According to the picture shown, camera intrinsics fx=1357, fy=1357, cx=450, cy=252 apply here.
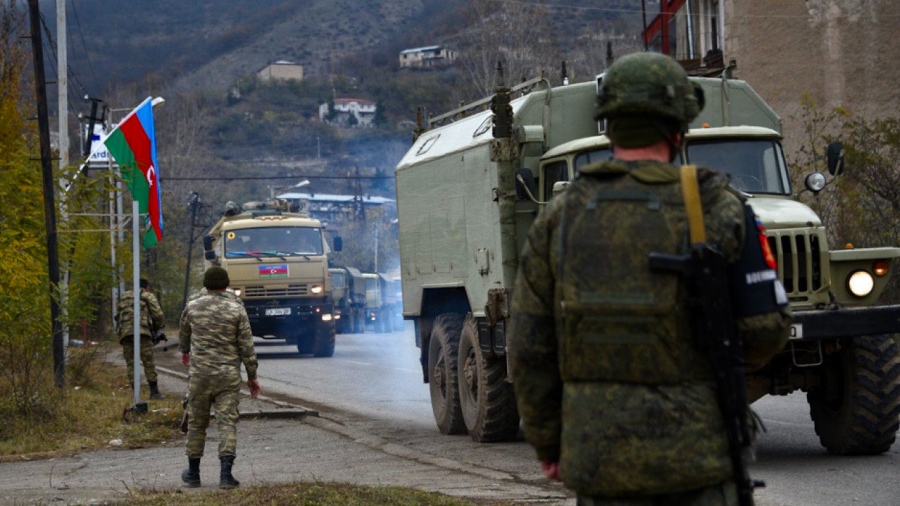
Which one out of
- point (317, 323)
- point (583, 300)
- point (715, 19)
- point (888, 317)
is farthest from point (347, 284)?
point (583, 300)

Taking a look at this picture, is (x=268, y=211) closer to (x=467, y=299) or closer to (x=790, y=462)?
(x=467, y=299)

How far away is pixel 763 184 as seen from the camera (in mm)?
10961

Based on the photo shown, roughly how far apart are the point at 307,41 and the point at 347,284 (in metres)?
141

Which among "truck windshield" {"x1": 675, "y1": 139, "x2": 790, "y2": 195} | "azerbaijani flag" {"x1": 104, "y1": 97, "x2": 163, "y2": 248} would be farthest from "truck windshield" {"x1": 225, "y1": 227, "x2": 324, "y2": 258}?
"truck windshield" {"x1": 675, "y1": 139, "x2": 790, "y2": 195}

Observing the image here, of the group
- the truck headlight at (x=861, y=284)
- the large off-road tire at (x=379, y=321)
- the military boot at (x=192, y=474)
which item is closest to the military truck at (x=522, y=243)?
the truck headlight at (x=861, y=284)

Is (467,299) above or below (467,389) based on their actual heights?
above

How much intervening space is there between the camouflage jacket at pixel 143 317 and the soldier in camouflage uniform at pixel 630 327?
51.5 feet

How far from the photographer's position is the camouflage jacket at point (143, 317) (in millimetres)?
18969

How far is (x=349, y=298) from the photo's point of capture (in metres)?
64.1

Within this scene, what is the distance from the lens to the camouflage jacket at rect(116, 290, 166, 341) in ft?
62.2

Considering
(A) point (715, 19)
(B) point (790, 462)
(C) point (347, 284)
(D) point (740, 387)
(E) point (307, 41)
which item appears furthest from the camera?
(E) point (307, 41)

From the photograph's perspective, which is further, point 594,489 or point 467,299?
point 467,299

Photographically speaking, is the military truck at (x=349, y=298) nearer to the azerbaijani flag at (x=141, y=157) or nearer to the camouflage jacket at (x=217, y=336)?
the azerbaijani flag at (x=141, y=157)

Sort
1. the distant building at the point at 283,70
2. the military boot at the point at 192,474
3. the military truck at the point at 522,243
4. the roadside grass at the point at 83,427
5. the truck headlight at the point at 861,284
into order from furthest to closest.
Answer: the distant building at the point at 283,70
the roadside grass at the point at 83,427
the military boot at the point at 192,474
the truck headlight at the point at 861,284
the military truck at the point at 522,243
